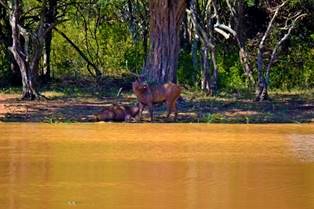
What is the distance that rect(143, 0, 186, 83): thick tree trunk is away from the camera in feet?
78.6

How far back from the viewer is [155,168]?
443 inches

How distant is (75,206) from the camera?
328 inches

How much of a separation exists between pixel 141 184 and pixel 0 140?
18.7 ft

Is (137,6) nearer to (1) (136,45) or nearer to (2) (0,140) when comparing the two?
(1) (136,45)

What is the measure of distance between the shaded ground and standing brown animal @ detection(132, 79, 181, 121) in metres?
0.37

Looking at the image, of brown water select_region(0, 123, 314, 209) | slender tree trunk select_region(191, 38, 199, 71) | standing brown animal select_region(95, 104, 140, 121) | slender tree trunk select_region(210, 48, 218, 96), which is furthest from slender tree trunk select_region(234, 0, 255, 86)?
brown water select_region(0, 123, 314, 209)

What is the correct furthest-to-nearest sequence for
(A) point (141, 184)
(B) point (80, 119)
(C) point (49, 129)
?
(B) point (80, 119), (C) point (49, 129), (A) point (141, 184)

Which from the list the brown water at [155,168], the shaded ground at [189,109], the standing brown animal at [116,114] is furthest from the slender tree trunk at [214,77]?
the brown water at [155,168]

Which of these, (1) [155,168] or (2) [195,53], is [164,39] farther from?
(1) [155,168]

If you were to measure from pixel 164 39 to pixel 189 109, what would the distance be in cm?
271

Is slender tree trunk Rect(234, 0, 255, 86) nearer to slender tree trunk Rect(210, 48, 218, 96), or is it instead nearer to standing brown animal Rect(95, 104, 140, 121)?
slender tree trunk Rect(210, 48, 218, 96)

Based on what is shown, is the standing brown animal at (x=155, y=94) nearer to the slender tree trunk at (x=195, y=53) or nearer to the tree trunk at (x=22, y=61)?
the tree trunk at (x=22, y=61)

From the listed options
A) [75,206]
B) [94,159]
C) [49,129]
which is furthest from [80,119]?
[75,206]

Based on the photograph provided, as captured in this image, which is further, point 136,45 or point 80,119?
point 136,45
